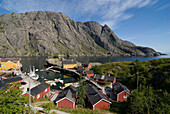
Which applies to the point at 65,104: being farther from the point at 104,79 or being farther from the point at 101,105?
the point at 104,79

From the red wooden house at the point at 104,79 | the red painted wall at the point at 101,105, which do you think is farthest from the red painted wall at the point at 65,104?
the red wooden house at the point at 104,79

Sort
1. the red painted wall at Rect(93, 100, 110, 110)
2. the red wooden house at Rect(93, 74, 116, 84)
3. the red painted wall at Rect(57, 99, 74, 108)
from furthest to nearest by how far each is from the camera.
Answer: the red wooden house at Rect(93, 74, 116, 84)
the red painted wall at Rect(57, 99, 74, 108)
the red painted wall at Rect(93, 100, 110, 110)

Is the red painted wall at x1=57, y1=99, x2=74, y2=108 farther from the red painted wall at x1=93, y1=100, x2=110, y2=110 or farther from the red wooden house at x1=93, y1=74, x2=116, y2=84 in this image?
the red wooden house at x1=93, y1=74, x2=116, y2=84

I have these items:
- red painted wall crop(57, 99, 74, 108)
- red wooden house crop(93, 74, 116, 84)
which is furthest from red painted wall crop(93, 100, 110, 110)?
red wooden house crop(93, 74, 116, 84)

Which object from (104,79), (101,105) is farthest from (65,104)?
(104,79)

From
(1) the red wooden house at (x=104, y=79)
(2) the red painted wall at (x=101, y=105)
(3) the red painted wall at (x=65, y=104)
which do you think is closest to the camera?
(2) the red painted wall at (x=101, y=105)

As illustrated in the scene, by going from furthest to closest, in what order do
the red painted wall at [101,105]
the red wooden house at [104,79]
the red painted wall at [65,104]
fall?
1. the red wooden house at [104,79]
2. the red painted wall at [65,104]
3. the red painted wall at [101,105]

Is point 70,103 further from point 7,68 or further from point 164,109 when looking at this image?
point 7,68

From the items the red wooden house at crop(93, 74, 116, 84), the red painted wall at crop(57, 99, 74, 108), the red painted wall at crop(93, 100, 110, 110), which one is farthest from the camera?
the red wooden house at crop(93, 74, 116, 84)

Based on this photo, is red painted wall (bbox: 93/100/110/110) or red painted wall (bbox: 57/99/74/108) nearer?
red painted wall (bbox: 93/100/110/110)

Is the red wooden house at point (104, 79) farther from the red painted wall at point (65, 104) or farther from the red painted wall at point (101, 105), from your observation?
the red painted wall at point (65, 104)

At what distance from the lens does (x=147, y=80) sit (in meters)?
36.6

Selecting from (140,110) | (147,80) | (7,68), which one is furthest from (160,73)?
(7,68)

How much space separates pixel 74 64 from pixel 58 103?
56812 millimetres
